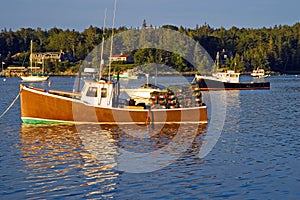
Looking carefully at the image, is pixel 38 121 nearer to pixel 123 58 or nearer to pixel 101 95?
pixel 101 95

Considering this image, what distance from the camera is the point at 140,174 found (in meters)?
21.6

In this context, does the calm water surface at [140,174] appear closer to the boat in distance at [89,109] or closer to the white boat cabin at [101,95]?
the boat in distance at [89,109]

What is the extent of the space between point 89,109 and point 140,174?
43.2 feet

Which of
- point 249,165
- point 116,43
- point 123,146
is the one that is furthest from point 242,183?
point 116,43

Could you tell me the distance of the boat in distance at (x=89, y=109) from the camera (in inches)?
1346

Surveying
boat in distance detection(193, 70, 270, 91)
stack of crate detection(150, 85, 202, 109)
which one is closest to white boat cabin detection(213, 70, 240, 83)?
boat in distance detection(193, 70, 270, 91)

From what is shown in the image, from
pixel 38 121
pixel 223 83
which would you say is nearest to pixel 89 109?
pixel 38 121

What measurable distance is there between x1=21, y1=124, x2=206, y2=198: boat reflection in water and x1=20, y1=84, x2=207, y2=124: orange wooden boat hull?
2.08ft

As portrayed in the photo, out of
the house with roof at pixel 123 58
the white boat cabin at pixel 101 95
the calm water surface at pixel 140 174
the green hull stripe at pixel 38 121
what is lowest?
the calm water surface at pixel 140 174

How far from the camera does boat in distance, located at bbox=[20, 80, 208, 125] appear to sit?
3419cm

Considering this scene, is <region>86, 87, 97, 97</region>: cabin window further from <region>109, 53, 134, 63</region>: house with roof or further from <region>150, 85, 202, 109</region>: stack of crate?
<region>109, 53, 134, 63</region>: house with roof

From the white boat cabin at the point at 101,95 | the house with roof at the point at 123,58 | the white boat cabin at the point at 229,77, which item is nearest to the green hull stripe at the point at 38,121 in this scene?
the white boat cabin at the point at 101,95

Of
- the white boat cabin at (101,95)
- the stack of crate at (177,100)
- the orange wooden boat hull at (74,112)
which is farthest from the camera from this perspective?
the stack of crate at (177,100)

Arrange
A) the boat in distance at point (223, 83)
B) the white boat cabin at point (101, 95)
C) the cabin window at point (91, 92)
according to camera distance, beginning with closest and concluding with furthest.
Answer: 1. the white boat cabin at point (101, 95)
2. the cabin window at point (91, 92)
3. the boat in distance at point (223, 83)
